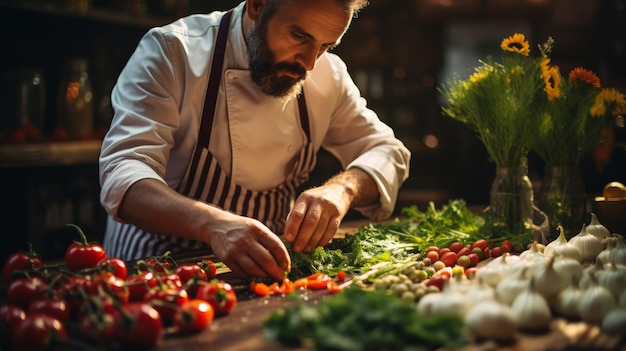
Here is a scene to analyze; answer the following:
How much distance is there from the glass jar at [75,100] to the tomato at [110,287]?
7.35 ft

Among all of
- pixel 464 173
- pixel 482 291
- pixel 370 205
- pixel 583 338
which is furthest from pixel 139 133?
pixel 464 173

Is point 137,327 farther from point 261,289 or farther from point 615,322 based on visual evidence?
point 615,322

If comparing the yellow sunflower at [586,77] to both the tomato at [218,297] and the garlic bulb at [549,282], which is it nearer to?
the garlic bulb at [549,282]

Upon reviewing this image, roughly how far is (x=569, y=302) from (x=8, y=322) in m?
1.13

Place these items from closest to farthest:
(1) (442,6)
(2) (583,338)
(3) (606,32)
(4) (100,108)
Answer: (2) (583,338) < (4) (100,108) < (3) (606,32) < (1) (442,6)

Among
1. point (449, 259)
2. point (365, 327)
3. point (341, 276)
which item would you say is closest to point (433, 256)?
point (449, 259)

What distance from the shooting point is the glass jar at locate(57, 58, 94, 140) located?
3441mm

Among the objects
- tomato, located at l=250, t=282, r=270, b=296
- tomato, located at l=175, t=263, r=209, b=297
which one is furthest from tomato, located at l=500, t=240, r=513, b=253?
tomato, located at l=175, t=263, r=209, b=297

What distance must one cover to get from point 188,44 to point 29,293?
3.75 ft

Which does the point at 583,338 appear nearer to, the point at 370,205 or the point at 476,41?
the point at 370,205

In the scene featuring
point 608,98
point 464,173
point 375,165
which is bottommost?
point 464,173

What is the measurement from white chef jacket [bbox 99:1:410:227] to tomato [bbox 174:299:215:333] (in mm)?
702

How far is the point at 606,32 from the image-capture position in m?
5.29

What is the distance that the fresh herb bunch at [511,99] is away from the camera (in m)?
2.14
